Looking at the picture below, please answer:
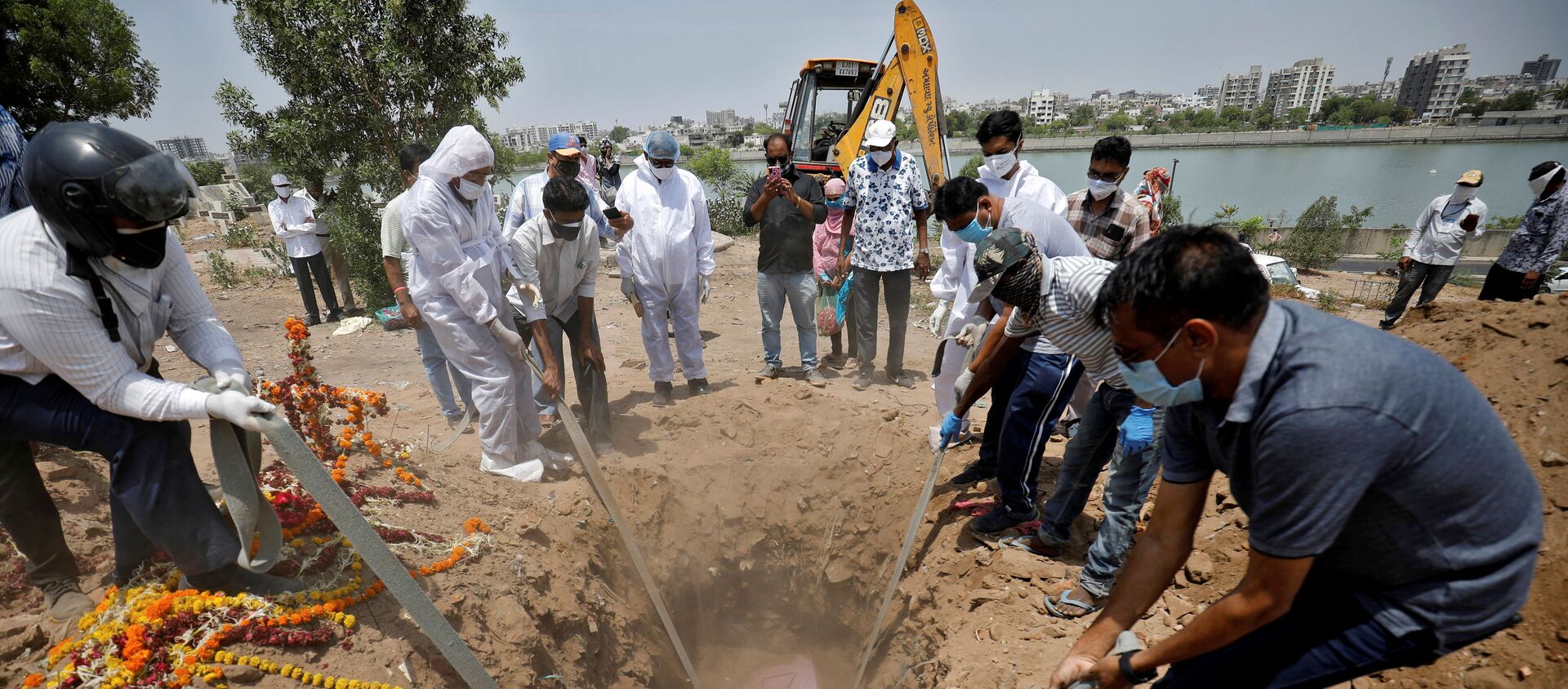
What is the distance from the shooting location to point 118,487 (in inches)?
76.4

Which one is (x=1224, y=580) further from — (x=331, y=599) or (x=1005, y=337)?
(x=331, y=599)

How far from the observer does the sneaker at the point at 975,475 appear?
356cm

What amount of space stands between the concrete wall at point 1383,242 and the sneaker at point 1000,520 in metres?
17.9

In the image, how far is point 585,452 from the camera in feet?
11.4

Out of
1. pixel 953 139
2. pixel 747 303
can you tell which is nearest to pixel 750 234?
pixel 747 303

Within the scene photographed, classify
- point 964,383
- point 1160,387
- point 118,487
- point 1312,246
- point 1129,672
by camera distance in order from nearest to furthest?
1. point 1160,387
2. point 1129,672
3. point 118,487
4. point 964,383
5. point 1312,246

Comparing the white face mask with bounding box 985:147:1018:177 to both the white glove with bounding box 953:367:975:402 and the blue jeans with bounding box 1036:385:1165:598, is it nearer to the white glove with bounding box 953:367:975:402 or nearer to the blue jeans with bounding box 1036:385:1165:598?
the white glove with bounding box 953:367:975:402

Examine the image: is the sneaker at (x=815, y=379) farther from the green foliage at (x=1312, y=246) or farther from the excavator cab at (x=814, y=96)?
the green foliage at (x=1312, y=246)

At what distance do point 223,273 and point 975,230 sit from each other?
35.4ft

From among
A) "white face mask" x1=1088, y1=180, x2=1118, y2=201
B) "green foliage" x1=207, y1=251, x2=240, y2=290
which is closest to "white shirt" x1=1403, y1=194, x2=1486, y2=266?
"white face mask" x1=1088, y1=180, x2=1118, y2=201

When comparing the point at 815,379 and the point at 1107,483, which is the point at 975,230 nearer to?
the point at 1107,483

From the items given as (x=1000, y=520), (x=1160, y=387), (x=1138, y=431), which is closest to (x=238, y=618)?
(x=1160, y=387)

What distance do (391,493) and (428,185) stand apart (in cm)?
148

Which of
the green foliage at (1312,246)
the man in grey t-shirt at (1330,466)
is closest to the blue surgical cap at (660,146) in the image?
the man in grey t-shirt at (1330,466)
